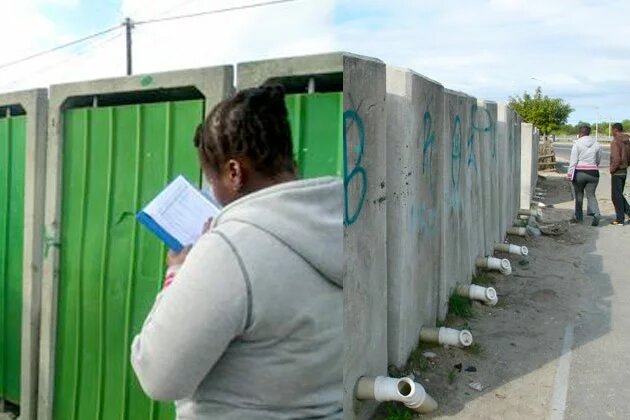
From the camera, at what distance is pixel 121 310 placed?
10.1ft

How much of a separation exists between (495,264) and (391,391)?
345 centimetres

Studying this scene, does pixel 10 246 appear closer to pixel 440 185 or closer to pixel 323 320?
pixel 440 185

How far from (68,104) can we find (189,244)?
2.42m

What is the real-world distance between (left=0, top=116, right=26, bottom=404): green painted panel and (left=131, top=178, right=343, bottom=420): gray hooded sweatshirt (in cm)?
289

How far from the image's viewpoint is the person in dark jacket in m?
9.41

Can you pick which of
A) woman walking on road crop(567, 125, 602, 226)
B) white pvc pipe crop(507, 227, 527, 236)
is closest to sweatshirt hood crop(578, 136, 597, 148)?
→ woman walking on road crop(567, 125, 602, 226)

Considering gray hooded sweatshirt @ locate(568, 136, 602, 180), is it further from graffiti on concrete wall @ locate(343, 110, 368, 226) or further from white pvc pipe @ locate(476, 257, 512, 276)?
graffiti on concrete wall @ locate(343, 110, 368, 226)

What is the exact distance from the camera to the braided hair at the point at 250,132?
3.68 ft

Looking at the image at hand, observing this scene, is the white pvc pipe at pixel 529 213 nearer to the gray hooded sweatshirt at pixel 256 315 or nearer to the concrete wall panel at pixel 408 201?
the concrete wall panel at pixel 408 201

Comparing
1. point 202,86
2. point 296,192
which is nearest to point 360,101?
point 202,86

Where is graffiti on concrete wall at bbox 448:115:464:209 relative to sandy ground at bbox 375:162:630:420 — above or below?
above

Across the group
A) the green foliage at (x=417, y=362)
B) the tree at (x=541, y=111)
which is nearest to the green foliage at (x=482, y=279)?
the green foliage at (x=417, y=362)

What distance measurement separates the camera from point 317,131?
2213 mm

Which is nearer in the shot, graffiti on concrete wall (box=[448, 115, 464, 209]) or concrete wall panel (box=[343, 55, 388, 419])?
concrete wall panel (box=[343, 55, 388, 419])
